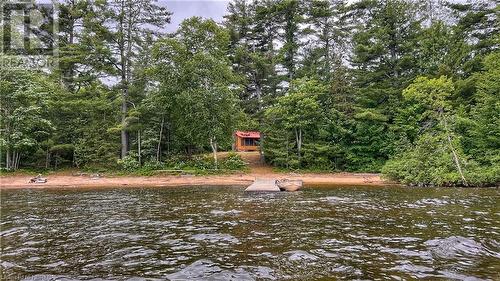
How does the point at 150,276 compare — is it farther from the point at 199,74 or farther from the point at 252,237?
the point at 199,74

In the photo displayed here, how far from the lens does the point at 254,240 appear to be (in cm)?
757

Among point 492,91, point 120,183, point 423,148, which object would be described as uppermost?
point 492,91

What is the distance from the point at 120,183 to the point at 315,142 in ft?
55.4

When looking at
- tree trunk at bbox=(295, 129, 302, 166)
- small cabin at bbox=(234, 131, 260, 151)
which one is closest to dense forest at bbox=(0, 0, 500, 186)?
tree trunk at bbox=(295, 129, 302, 166)

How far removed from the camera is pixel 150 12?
100 feet

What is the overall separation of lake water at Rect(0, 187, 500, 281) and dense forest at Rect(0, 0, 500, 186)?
15084 millimetres

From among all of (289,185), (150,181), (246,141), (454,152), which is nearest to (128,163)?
(150,181)

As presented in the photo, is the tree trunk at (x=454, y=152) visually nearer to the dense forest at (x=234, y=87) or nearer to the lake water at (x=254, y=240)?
the dense forest at (x=234, y=87)

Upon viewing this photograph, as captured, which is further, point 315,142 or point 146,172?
point 315,142

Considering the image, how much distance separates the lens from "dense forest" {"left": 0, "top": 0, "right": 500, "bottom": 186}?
26.5 m

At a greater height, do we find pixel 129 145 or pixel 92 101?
pixel 92 101

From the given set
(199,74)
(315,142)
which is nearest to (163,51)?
(199,74)

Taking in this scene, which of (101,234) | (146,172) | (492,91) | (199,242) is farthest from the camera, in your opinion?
(146,172)

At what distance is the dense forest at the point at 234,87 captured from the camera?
26516 mm
